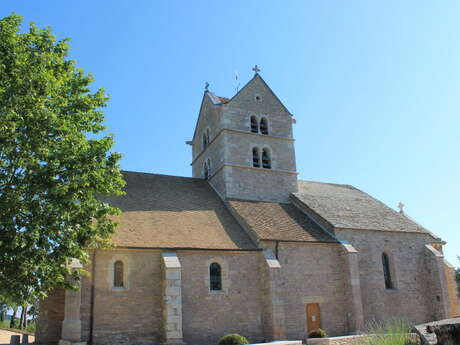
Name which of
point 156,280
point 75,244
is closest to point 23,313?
point 156,280

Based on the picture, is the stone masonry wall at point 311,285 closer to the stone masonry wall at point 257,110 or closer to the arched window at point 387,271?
the arched window at point 387,271

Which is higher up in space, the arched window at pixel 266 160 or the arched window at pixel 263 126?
Answer: the arched window at pixel 263 126

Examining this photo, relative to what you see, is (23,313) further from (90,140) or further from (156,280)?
(90,140)

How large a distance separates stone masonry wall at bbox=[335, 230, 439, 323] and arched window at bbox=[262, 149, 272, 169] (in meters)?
6.79

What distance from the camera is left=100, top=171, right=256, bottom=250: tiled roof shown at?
21062mm

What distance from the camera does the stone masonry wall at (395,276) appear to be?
958 inches

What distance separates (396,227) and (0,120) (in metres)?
22.7

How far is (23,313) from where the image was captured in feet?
141

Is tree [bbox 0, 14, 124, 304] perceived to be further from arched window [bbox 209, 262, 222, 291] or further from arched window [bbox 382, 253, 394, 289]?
arched window [bbox 382, 253, 394, 289]

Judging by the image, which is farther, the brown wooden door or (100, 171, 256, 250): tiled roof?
the brown wooden door

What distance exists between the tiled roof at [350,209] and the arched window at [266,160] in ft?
8.76

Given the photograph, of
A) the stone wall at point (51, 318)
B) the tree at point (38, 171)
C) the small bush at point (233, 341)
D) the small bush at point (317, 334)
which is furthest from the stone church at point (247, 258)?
the tree at point (38, 171)

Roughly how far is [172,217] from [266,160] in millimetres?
8882

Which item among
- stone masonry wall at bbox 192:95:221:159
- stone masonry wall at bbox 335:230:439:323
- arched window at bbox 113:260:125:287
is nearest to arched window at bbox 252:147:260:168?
stone masonry wall at bbox 192:95:221:159
